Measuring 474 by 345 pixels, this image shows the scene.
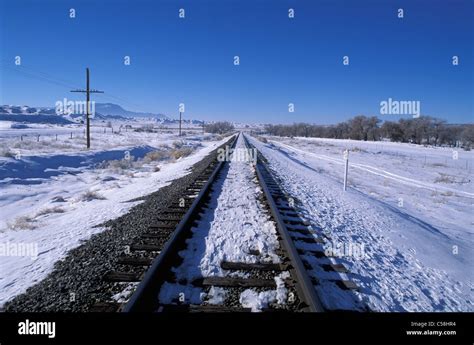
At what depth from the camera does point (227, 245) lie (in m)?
4.68

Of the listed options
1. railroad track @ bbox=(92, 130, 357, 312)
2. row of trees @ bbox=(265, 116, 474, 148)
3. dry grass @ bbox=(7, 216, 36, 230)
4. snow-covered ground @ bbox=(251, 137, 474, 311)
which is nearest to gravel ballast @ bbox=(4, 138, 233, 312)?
railroad track @ bbox=(92, 130, 357, 312)

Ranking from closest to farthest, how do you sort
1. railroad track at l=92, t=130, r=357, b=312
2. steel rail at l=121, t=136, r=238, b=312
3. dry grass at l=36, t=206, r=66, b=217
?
steel rail at l=121, t=136, r=238, b=312, railroad track at l=92, t=130, r=357, b=312, dry grass at l=36, t=206, r=66, b=217

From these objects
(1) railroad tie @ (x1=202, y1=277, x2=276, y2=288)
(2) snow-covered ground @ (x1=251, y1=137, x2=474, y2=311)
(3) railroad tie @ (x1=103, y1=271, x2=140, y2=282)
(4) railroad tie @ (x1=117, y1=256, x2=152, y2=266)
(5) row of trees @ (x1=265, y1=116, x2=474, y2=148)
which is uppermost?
(5) row of trees @ (x1=265, y1=116, x2=474, y2=148)

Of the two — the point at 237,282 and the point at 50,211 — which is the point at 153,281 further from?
the point at 50,211

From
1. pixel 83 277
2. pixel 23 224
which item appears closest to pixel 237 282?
pixel 83 277

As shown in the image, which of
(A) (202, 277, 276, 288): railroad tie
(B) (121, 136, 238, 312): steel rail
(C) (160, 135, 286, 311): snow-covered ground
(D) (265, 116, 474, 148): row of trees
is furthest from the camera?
(D) (265, 116, 474, 148): row of trees

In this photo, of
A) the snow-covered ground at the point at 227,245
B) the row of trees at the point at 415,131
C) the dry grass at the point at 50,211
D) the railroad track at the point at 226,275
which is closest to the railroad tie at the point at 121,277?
the railroad track at the point at 226,275

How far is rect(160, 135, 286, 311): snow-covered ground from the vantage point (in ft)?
10.6

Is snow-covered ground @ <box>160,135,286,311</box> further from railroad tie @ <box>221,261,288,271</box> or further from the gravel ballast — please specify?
the gravel ballast

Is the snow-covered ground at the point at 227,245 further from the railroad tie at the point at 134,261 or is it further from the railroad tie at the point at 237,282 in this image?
the railroad tie at the point at 134,261

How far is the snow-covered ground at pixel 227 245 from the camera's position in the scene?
10.6ft

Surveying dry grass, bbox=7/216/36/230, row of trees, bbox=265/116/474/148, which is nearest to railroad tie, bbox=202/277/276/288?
dry grass, bbox=7/216/36/230

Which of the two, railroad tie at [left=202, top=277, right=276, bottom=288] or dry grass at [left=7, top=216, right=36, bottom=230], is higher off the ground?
railroad tie at [left=202, top=277, right=276, bottom=288]

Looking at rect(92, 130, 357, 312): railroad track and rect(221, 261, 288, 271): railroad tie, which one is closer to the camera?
rect(92, 130, 357, 312): railroad track
